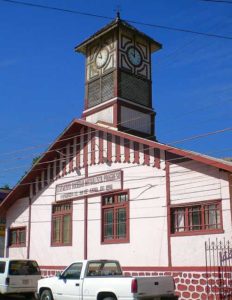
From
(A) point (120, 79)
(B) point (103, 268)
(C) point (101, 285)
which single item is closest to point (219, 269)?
(B) point (103, 268)

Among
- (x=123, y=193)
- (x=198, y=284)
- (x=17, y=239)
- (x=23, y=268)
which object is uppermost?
(x=123, y=193)

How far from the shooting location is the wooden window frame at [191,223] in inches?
626

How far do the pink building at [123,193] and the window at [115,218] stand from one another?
0.04 meters

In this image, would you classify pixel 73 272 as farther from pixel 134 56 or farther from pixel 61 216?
pixel 134 56

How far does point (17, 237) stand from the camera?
84.6ft

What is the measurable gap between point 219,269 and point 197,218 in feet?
7.02

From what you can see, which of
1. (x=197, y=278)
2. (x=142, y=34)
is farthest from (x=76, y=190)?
(x=142, y=34)

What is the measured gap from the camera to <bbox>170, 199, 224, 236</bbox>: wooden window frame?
15.9 m

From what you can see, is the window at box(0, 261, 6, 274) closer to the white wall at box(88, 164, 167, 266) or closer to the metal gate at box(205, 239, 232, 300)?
the white wall at box(88, 164, 167, 266)

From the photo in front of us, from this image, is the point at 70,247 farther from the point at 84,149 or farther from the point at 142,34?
the point at 142,34

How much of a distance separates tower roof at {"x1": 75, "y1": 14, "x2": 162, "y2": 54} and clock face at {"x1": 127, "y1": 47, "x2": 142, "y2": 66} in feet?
3.41

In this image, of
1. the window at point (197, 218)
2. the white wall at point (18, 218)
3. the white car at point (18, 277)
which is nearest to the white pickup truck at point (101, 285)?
the white car at point (18, 277)

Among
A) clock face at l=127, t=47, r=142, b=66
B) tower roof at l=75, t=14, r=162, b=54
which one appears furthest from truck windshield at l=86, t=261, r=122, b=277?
tower roof at l=75, t=14, r=162, b=54

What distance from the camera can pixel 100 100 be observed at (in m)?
24.8
